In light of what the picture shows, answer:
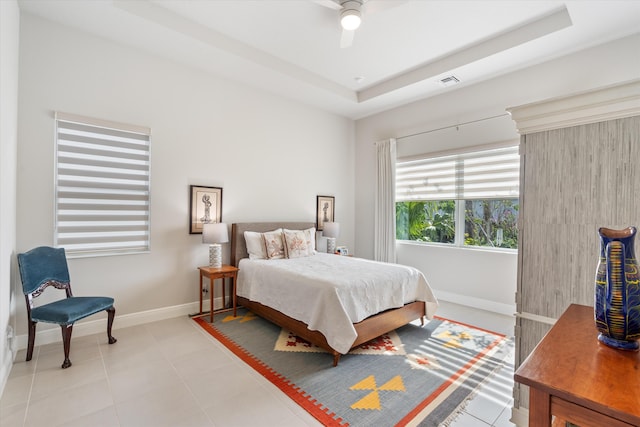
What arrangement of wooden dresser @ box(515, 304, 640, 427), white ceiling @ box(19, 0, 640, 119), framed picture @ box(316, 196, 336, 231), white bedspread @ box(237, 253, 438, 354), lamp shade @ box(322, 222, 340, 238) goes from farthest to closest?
framed picture @ box(316, 196, 336, 231)
lamp shade @ box(322, 222, 340, 238)
white ceiling @ box(19, 0, 640, 119)
white bedspread @ box(237, 253, 438, 354)
wooden dresser @ box(515, 304, 640, 427)

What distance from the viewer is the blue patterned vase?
99 cm

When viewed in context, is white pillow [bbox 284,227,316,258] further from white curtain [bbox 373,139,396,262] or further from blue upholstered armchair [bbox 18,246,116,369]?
blue upholstered armchair [bbox 18,246,116,369]

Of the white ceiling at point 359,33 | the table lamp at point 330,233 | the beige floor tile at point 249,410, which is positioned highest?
the white ceiling at point 359,33

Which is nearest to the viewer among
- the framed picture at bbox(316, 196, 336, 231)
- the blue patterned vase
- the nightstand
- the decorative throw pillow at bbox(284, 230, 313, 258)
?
the blue patterned vase

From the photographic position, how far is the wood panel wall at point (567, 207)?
1.48m

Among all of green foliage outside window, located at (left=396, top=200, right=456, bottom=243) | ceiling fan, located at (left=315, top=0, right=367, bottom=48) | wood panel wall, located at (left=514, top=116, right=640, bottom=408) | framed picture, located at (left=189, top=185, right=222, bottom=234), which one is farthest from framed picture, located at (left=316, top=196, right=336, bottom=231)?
wood panel wall, located at (left=514, top=116, right=640, bottom=408)

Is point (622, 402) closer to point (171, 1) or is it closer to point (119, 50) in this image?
point (171, 1)

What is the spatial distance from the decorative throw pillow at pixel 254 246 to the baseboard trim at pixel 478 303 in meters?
2.72

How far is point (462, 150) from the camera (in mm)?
4289

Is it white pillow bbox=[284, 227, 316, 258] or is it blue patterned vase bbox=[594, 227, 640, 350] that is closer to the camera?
A: blue patterned vase bbox=[594, 227, 640, 350]

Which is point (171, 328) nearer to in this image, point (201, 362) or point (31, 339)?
point (201, 362)

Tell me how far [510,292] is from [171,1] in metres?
5.01

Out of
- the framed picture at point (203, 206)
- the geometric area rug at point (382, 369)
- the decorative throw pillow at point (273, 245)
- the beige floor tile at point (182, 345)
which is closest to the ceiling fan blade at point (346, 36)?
the framed picture at point (203, 206)

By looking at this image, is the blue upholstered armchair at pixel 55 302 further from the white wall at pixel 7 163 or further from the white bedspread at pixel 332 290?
the white bedspread at pixel 332 290
